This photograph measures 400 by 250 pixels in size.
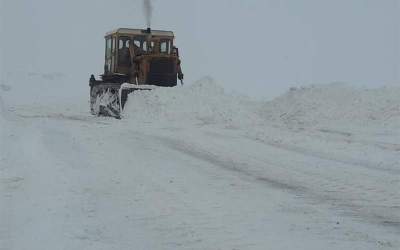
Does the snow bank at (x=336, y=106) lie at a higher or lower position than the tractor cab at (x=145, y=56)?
lower

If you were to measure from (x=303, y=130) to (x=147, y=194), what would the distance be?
932 cm

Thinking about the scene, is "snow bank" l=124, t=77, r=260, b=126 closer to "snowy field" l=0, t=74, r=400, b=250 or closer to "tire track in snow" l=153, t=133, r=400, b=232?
"snowy field" l=0, t=74, r=400, b=250

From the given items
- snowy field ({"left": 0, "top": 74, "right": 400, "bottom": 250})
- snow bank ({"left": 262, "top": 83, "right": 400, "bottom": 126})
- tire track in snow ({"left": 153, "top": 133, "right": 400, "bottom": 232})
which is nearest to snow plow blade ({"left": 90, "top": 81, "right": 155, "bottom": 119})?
snowy field ({"left": 0, "top": 74, "right": 400, "bottom": 250})

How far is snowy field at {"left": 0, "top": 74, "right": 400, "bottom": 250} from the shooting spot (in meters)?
4.80

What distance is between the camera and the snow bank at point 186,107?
17453mm

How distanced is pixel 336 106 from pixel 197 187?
43.3ft

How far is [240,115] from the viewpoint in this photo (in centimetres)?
1814

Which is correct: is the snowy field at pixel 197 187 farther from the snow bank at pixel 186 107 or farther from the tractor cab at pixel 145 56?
the tractor cab at pixel 145 56

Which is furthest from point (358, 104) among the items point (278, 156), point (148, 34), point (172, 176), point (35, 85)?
point (35, 85)

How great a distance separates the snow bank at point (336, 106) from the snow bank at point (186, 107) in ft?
4.91

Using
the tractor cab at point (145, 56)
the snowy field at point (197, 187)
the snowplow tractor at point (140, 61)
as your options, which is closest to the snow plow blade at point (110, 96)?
the snowplow tractor at point (140, 61)

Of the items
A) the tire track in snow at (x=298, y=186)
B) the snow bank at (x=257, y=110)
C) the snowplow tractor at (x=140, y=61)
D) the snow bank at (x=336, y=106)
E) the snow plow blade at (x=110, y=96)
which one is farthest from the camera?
the snowplow tractor at (x=140, y=61)

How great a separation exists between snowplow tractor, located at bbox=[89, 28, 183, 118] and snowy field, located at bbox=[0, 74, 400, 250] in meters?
5.13

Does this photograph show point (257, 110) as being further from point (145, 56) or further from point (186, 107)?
point (145, 56)
